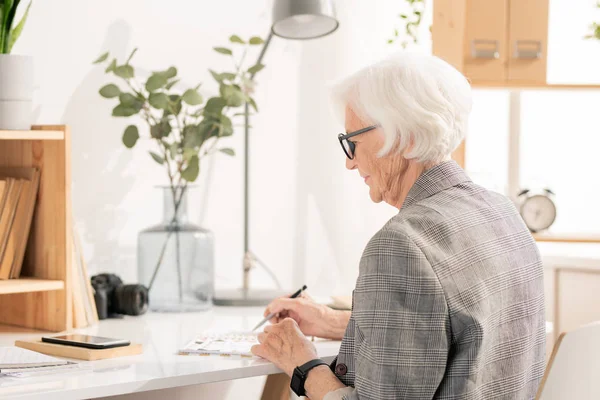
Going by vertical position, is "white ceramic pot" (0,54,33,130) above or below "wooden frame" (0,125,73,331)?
above

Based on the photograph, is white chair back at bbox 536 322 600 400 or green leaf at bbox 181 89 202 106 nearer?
white chair back at bbox 536 322 600 400

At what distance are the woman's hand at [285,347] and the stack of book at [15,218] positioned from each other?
68 centimetres

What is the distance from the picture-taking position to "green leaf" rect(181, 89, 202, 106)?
2377mm

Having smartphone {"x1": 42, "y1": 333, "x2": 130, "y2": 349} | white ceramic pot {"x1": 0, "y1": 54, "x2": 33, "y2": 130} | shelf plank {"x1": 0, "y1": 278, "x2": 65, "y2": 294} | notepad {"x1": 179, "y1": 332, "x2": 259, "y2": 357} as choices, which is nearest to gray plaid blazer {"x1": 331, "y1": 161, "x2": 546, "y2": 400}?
notepad {"x1": 179, "y1": 332, "x2": 259, "y2": 357}

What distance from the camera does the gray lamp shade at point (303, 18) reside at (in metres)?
2.48

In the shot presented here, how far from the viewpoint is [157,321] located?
2221 millimetres

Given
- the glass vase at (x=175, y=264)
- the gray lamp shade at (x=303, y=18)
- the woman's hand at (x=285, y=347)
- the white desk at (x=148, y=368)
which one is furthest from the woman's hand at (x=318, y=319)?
the gray lamp shade at (x=303, y=18)

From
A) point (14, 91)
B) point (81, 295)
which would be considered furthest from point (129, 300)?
point (14, 91)

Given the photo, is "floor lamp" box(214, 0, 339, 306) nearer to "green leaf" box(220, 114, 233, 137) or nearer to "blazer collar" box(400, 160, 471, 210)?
"green leaf" box(220, 114, 233, 137)

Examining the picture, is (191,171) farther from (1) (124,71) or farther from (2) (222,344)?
(2) (222,344)

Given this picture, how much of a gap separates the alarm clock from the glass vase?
137 cm

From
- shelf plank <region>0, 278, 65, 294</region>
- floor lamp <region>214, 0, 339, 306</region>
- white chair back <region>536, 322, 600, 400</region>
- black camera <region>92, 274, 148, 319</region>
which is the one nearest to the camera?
white chair back <region>536, 322, 600, 400</region>

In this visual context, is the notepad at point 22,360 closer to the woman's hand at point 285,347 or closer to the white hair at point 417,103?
the woman's hand at point 285,347

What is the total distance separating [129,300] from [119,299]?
3 cm
